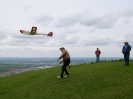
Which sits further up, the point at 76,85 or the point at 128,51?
the point at 128,51

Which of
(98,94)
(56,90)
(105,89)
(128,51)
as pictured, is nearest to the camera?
(98,94)

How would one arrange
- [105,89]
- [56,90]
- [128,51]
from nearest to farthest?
[105,89]
[56,90]
[128,51]

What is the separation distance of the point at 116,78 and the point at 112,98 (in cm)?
455

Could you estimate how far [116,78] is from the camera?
645 inches

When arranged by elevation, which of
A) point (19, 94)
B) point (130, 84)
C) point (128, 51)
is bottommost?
point (19, 94)

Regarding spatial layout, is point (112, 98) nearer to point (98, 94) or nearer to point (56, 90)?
point (98, 94)

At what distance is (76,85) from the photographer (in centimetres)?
1555

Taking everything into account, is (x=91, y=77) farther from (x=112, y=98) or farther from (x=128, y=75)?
(x=112, y=98)

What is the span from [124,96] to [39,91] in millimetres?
6454

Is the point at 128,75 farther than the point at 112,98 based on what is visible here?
Yes

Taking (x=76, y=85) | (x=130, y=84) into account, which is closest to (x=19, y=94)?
(x=76, y=85)

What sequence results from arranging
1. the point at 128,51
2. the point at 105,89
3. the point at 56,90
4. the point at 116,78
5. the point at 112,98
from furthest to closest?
the point at 128,51, the point at 116,78, the point at 56,90, the point at 105,89, the point at 112,98

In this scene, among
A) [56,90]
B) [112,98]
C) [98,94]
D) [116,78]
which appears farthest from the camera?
[116,78]

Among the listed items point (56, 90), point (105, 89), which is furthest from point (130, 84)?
point (56, 90)
